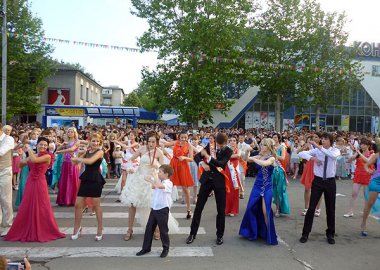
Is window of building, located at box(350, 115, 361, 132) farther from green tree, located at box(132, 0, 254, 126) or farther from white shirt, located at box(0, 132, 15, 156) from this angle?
white shirt, located at box(0, 132, 15, 156)

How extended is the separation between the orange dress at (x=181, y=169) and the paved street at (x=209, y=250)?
41.7 inches

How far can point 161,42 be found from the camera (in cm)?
2703

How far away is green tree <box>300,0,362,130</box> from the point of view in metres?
32.0

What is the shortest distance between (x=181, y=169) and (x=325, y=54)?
28419 mm

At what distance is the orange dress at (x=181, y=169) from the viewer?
8321 mm

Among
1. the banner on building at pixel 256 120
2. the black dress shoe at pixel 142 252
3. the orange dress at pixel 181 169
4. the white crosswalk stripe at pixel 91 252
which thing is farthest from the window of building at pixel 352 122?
the black dress shoe at pixel 142 252

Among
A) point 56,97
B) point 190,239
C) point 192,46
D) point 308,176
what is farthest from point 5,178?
point 56,97

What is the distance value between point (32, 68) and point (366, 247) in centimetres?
2944

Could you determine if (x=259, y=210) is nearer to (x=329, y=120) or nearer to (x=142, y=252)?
(x=142, y=252)

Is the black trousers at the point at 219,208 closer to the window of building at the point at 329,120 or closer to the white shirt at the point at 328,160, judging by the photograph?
the white shirt at the point at 328,160

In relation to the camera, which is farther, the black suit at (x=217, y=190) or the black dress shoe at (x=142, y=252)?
the black suit at (x=217, y=190)

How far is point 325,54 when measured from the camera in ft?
107

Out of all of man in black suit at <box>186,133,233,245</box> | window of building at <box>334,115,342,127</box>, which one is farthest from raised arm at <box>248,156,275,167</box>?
window of building at <box>334,115,342,127</box>

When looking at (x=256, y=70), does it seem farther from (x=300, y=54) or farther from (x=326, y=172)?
(x=326, y=172)
